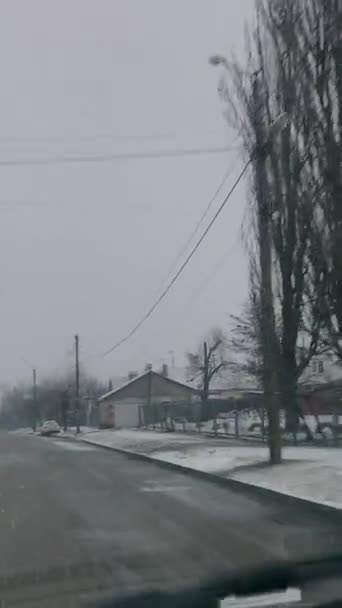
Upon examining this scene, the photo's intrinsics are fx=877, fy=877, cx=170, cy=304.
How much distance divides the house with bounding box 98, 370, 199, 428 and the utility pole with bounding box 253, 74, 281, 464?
147 feet

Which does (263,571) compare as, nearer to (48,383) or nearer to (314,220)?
(314,220)

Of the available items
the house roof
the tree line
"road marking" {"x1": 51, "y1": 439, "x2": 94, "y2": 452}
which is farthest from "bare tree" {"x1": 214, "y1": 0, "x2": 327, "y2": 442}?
the house roof

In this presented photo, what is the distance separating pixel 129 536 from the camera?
10328 millimetres

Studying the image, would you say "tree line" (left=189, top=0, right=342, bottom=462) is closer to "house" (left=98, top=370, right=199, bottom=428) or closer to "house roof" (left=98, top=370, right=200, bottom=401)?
"house" (left=98, top=370, right=199, bottom=428)

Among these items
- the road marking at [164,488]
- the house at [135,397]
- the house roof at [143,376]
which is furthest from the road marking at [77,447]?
the house roof at [143,376]

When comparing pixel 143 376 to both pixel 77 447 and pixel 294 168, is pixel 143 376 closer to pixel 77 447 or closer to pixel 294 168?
pixel 77 447

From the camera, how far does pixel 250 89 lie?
2008cm

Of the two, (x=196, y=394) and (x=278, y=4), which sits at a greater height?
(x=278, y=4)

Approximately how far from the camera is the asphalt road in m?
7.64

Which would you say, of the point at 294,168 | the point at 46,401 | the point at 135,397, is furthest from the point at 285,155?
the point at 46,401

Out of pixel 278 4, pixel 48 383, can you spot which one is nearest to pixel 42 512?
pixel 278 4

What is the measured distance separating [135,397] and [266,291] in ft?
190

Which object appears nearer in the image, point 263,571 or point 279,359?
point 263,571

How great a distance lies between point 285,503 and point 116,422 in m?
51.8
